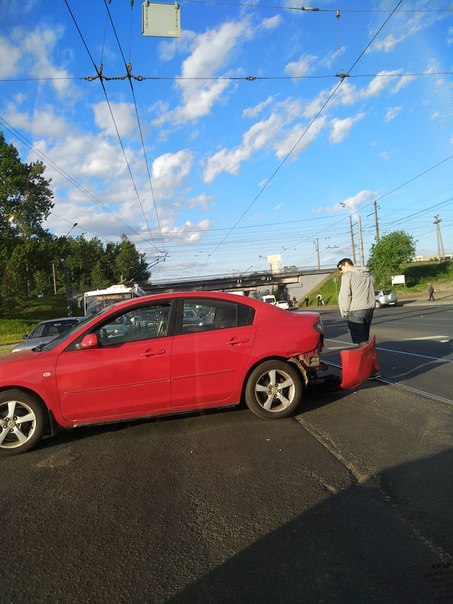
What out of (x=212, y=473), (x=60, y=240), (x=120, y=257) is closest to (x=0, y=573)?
(x=212, y=473)

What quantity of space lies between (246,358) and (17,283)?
3611 cm

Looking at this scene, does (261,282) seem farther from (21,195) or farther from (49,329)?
(49,329)

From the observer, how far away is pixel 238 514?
134 inches

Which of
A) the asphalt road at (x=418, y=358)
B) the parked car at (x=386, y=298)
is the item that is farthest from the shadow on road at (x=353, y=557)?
the parked car at (x=386, y=298)

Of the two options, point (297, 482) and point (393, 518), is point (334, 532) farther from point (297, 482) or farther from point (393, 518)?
point (297, 482)

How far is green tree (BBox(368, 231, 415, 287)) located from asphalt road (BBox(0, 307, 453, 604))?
51.3 metres

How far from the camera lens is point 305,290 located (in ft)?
289

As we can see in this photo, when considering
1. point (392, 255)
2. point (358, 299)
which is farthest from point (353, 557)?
point (392, 255)

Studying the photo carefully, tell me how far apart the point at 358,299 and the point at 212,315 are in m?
3.12

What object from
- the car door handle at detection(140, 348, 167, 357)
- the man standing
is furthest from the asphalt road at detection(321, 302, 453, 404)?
the car door handle at detection(140, 348, 167, 357)

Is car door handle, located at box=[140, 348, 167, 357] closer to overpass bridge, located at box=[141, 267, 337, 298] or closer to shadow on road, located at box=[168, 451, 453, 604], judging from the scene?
shadow on road, located at box=[168, 451, 453, 604]

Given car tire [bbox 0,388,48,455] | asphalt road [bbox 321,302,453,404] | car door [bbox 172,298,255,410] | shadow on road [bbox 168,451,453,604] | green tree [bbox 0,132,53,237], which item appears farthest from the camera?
green tree [bbox 0,132,53,237]

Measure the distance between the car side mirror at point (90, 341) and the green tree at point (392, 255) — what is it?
5182cm

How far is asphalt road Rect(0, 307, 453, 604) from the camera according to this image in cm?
262
